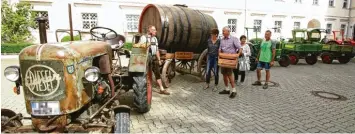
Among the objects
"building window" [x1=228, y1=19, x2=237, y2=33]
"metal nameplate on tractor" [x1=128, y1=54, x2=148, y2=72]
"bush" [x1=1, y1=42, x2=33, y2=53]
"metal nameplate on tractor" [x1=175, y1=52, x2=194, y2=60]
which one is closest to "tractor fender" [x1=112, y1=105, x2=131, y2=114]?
"metal nameplate on tractor" [x1=128, y1=54, x2=148, y2=72]

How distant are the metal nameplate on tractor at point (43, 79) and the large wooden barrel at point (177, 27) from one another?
4014mm

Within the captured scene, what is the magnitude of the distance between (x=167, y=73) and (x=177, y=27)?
1374 millimetres

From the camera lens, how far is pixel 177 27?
6551 millimetres

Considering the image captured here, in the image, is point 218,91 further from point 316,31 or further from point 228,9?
point 228,9

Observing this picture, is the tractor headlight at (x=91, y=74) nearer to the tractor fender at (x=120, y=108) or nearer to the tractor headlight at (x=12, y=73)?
the tractor fender at (x=120, y=108)

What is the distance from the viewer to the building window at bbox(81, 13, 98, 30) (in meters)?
16.0

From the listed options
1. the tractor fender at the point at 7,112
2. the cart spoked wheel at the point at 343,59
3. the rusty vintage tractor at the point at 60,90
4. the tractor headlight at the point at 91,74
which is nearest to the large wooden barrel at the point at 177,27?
the rusty vintage tractor at the point at 60,90

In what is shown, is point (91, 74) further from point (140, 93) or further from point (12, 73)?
point (140, 93)

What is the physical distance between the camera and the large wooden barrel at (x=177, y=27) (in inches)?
255

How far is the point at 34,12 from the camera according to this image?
14.3m

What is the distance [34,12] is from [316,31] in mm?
16152

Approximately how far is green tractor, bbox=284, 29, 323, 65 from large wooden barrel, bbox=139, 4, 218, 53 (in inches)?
236

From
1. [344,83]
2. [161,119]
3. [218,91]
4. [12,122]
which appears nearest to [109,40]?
[161,119]

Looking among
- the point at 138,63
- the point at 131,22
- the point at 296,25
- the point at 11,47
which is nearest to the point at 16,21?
the point at 11,47
